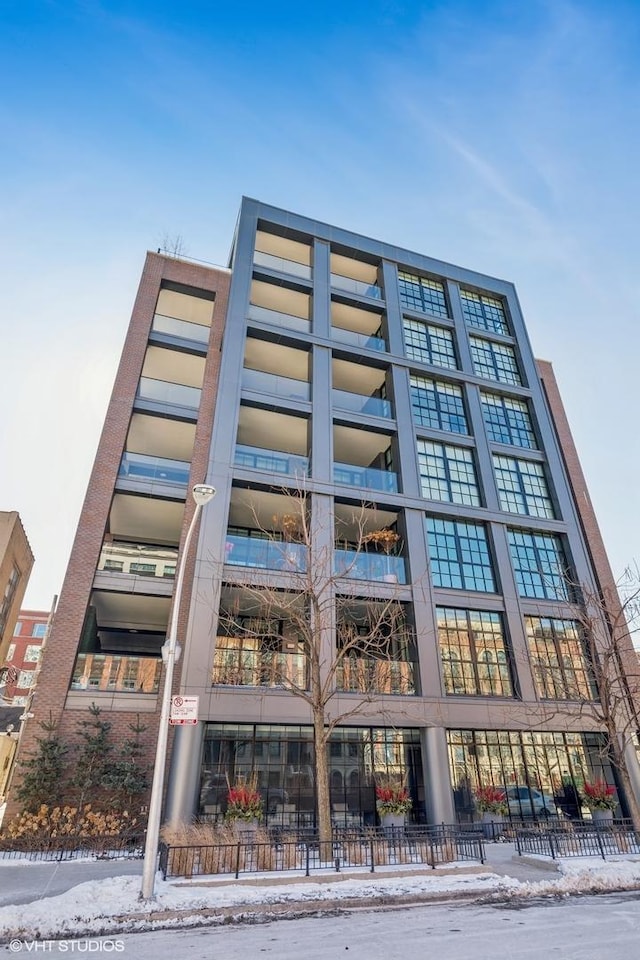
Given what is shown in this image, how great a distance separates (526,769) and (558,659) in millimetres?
5114

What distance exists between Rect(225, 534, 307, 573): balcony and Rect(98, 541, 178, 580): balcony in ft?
10.4

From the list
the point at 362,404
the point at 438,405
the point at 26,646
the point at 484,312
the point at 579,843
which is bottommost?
the point at 579,843

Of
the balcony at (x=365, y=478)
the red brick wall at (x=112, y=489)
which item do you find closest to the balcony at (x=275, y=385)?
the red brick wall at (x=112, y=489)

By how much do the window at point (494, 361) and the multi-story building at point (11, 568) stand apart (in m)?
30.9

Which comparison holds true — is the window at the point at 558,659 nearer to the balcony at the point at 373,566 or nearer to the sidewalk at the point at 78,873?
the balcony at the point at 373,566

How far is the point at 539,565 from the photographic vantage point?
84.2ft

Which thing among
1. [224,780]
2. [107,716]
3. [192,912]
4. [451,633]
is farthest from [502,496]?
[192,912]

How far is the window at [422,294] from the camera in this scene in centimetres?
3219

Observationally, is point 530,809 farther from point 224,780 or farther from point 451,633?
point 224,780

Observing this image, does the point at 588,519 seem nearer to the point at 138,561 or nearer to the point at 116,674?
the point at 138,561

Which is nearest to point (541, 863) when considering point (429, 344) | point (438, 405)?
point (438, 405)

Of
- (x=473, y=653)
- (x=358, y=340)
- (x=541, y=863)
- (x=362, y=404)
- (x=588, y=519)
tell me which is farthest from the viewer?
(x=588, y=519)

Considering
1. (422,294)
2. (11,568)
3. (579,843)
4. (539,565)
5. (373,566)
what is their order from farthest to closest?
1. (11,568)
2. (422,294)
3. (539,565)
4. (373,566)
5. (579,843)

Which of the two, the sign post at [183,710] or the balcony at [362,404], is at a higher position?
the balcony at [362,404]
